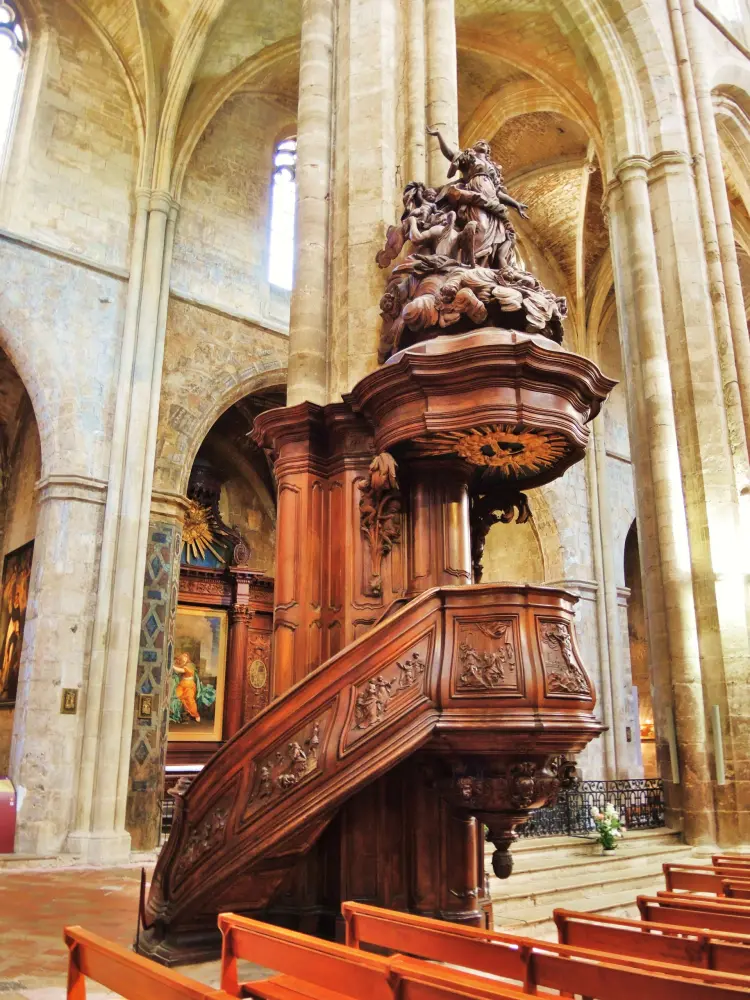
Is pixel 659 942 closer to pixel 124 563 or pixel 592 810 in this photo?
pixel 592 810

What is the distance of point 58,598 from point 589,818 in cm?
739

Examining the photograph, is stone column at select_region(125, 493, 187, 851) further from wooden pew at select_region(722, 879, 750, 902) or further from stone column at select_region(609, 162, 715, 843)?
wooden pew at select_region(722, 879, 750, 902)

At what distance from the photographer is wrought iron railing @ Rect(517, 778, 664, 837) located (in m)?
10.3

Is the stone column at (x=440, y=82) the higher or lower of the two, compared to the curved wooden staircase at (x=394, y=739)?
higher

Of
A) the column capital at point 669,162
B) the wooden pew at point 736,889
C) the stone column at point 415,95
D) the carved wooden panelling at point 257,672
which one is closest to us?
the wooden pew at point 736,889

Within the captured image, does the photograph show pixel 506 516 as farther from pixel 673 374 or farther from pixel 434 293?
pixel 673 374

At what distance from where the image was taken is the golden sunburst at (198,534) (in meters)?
16.8

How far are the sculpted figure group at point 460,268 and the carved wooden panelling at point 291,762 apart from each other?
278 cm

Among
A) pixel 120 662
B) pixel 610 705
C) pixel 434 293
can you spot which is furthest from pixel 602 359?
pixel 434 293

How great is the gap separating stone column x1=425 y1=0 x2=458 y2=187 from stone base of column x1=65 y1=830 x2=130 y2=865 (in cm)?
834

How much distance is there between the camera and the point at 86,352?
12.2 meters

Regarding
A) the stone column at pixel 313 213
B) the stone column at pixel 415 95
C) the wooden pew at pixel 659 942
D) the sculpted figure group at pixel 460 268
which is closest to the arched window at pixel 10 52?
the stone column at pixel 313 213

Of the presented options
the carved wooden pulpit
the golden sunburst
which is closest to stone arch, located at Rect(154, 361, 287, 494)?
the golden sunburst

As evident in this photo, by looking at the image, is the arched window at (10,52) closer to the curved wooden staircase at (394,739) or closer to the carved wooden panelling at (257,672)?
the carved wooden panelling at (257,672)
